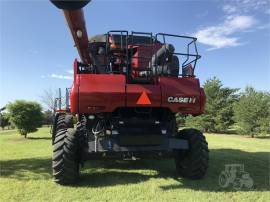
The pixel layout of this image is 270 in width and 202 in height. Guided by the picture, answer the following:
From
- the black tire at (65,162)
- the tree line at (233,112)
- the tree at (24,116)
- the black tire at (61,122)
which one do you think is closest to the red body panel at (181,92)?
the black tire at (65,162)

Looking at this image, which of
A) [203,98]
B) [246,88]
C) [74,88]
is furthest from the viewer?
[246,88]

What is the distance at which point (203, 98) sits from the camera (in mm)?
7219

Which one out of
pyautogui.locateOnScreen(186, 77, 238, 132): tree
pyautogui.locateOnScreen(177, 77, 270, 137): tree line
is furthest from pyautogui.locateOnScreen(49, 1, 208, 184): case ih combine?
pyautogui.locateOnScreen(186, 77, 238, 132): tree

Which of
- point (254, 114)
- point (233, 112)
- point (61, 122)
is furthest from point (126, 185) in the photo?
point (233, 112)

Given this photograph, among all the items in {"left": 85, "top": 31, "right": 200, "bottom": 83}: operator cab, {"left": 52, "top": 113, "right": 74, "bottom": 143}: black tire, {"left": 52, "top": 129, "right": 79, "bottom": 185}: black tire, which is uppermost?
{"left": 85, "top": 31, "right": 200, "bottom": 83}: operator cab

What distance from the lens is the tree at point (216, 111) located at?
35875 millimetres

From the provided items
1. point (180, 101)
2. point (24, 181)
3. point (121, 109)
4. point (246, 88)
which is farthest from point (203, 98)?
point (246, 88)

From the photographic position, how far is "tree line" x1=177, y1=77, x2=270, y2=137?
1191 inches

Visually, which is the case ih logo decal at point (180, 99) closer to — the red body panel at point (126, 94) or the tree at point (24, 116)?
the red body panel at point (126, 94)

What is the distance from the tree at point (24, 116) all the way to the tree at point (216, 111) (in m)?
17.3

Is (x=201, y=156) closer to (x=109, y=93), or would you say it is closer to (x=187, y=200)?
(x=187, y=200)

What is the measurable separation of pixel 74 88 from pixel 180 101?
2022mm

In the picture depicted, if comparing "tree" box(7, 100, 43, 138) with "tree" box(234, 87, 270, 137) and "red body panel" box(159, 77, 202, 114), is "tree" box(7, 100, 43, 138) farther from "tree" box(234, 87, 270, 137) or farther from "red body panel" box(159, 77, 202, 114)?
"red body panel" box(159, 77, 202, 114)

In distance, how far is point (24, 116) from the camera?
81.7 ft
